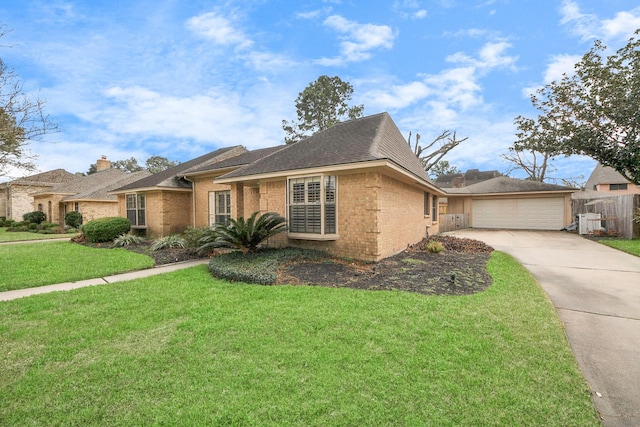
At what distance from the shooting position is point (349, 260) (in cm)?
755

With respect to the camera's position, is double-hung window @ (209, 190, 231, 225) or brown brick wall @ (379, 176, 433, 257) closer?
brown brick wall @ (379, 176, 433, 257)

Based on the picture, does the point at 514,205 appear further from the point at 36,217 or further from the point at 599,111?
the point at 36,217

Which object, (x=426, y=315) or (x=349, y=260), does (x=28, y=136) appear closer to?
(x=349, y=260)

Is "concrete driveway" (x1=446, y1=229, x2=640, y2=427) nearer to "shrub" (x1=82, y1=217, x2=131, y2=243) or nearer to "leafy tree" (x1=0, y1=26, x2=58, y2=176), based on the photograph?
"leafy tree" (x1=0, y1=26, x2=58, y2=176)

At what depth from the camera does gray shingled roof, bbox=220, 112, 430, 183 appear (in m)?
7.39

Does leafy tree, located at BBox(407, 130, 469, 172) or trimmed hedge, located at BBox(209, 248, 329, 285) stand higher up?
leafy tree, located at BBox(407, 130, 469, 172)

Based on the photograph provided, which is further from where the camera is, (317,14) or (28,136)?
(317,14)

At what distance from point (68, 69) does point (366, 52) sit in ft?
35.9

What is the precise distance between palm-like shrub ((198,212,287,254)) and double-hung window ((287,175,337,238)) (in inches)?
18.7

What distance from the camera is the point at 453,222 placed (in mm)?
20359

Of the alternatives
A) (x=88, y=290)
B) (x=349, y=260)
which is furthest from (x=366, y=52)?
(x=88, y=290)

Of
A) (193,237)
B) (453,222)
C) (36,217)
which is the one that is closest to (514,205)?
(453,222)

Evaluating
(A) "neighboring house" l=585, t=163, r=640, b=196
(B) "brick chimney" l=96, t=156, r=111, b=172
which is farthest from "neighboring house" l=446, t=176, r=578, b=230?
(B) "brick chimney" l=96, t=156, r=111, b=172

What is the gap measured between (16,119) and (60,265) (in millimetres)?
3886
